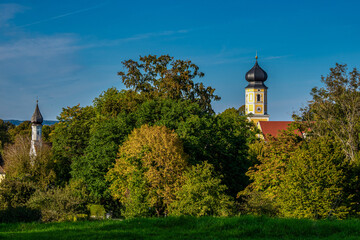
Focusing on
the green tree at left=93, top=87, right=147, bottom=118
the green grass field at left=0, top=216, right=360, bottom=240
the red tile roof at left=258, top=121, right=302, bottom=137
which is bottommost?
the green grass field at left=0, top=216, right=360, bottom=240

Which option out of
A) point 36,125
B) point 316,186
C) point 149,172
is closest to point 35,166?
point 149,172

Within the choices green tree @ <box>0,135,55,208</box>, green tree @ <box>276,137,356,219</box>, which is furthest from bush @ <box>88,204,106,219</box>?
green tree @ <box>276,137,356,219</box>

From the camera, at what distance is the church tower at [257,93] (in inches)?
4350

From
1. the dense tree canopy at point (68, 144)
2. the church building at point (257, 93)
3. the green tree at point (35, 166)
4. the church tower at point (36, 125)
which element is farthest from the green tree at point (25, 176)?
the church building at point (257, 93)

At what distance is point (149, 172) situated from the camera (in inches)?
1020

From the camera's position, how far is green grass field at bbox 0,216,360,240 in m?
10.7

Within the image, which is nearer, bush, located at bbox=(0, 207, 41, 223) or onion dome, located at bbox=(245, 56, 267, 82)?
bush, located at bbox=(0, 207, 41, 223)

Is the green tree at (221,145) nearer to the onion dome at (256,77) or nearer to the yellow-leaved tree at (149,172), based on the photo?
the yellow-leaved tree at (149,172)

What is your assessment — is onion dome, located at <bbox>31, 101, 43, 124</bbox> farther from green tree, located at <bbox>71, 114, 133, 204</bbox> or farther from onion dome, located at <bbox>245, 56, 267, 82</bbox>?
onion dome, located at <bbox>245, 56, 267, 82</bbox>

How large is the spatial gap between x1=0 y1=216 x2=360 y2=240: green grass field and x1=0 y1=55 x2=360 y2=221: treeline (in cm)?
589

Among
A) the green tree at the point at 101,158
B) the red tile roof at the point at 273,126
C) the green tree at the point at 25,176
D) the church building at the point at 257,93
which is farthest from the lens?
the church building at the point at 257,93

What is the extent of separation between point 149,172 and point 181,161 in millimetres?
2017

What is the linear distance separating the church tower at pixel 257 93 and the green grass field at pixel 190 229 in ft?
326

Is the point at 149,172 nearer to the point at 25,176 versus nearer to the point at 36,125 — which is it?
the point at 25,176
